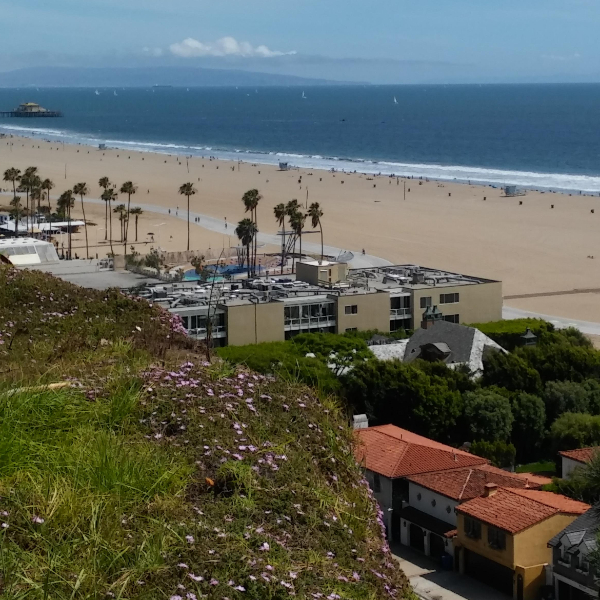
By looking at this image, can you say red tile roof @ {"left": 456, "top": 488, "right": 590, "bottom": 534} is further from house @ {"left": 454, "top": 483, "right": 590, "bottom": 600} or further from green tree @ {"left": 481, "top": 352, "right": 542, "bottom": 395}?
green tree @ {"left": 481, "top": 352, "right": 542, "bottom": 395}

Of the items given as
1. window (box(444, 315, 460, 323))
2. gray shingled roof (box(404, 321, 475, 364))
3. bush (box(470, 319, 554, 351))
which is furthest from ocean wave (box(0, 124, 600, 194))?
gray shingled roof (box(404, 321, 475, 364))

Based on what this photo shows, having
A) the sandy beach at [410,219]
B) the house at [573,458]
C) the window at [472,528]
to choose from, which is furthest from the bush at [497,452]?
the sandy beach at [410,219]

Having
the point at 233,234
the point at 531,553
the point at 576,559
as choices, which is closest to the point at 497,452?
the point at 531,553

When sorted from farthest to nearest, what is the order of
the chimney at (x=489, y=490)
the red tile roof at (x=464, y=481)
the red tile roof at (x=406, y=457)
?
the red tile roof at (x=406, y=457) < the red tile roof at (x=464, y=481) < the chimney at (x=489, y=490)

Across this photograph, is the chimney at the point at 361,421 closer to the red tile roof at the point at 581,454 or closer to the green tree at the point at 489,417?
the green tree at the point at 489,417

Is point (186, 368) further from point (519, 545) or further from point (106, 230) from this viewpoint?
point (106, 230)

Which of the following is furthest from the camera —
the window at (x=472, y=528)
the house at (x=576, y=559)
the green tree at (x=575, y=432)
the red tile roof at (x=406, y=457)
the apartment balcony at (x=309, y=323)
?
the apartment balcony at (x=309, y=323)
